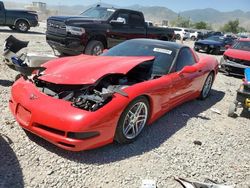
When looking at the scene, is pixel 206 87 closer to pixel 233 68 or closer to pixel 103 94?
pixel 103 94

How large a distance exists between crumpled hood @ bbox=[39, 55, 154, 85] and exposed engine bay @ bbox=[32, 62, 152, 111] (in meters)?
0.08

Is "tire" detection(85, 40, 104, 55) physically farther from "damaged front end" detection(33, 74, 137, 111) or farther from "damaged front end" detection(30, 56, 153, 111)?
"damaged front end" detection(33, 74, 137, 111)

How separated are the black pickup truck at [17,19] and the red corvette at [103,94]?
14629mm

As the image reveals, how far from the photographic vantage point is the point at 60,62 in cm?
544

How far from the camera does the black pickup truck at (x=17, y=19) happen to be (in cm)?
1865

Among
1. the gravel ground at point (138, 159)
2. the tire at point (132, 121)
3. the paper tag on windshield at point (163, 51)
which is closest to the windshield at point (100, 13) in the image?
the paper tag on windshield at point (163, 51)

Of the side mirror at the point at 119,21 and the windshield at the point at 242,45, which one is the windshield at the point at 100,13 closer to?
the side mirror at the point at 119,21

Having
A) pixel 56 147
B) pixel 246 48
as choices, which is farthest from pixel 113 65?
pixel 246 48

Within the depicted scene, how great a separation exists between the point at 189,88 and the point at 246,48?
24.4 ft

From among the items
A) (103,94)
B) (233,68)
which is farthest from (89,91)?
(233,68)

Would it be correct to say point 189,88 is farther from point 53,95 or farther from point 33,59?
point 33,59

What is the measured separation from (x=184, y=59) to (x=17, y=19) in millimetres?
15444

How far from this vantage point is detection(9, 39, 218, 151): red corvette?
3.88 metres

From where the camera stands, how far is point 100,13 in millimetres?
10992
